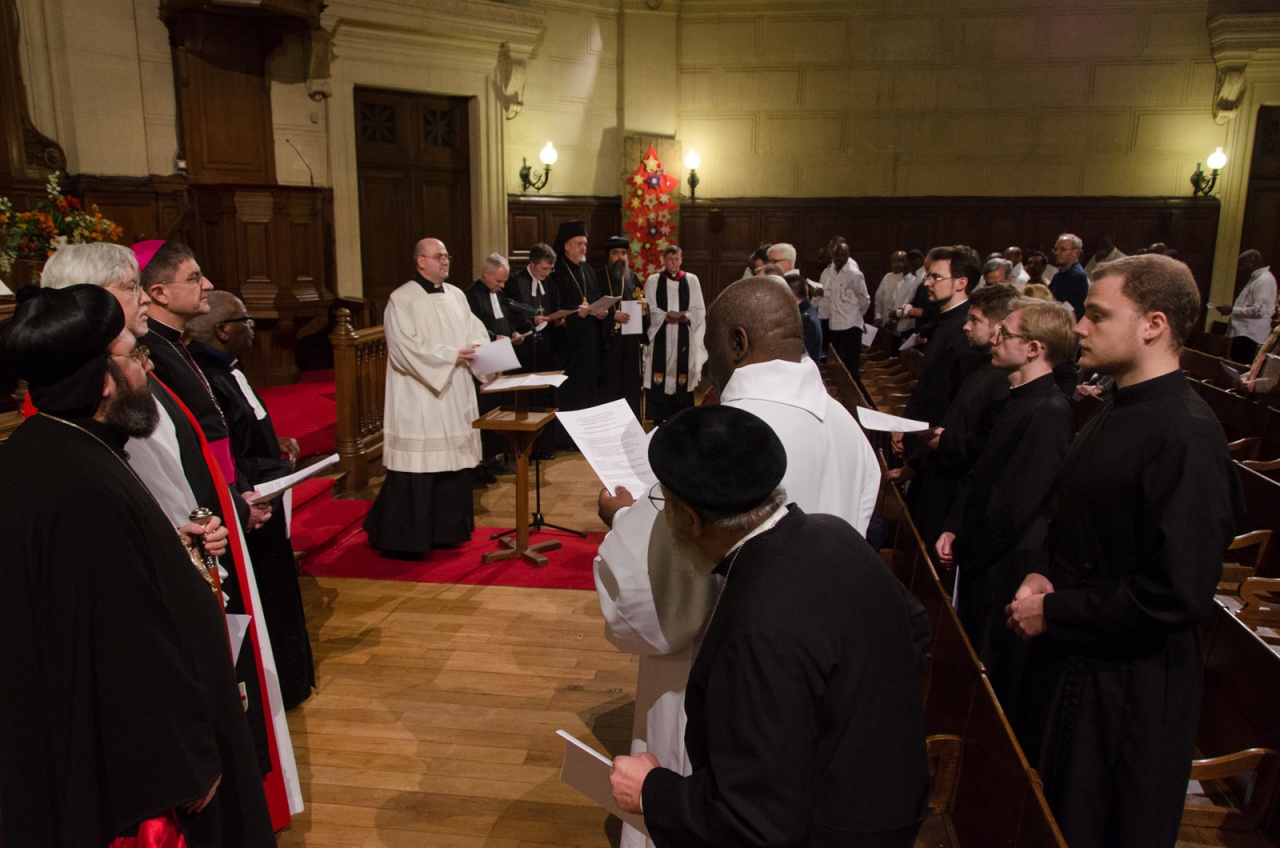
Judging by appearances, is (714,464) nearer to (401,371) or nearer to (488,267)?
(401,371)

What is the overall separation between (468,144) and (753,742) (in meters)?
10.7

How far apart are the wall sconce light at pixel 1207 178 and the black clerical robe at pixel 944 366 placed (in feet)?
31.1

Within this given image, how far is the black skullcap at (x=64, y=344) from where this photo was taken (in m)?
1.76

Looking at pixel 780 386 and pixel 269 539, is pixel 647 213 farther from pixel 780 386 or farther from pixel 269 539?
pixel 780 386

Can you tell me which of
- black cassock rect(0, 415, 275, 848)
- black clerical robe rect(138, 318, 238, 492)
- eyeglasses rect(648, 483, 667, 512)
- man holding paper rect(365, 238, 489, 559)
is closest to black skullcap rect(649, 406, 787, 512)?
eyeglasses rect(648, 483, 667, 512)

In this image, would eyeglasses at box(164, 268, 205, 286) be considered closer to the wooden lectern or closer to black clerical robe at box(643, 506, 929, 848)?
the wooden lectern

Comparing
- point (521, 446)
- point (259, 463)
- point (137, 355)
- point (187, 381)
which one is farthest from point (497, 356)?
point (137, 355)

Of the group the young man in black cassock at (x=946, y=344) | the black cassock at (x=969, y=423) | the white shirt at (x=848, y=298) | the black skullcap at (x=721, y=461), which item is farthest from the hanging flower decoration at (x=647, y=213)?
the black skullcap at (x=721, y=461)

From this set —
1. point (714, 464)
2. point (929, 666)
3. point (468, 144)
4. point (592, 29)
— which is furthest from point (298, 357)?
point (714, 464)

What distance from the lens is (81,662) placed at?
172cm

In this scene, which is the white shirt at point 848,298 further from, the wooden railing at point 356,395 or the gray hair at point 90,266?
the gray hair at point 90,266

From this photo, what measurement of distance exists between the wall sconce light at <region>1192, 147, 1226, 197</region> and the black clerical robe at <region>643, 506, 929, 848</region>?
498 inches

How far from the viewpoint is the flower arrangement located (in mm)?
5992

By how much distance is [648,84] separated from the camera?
39.0 ft
